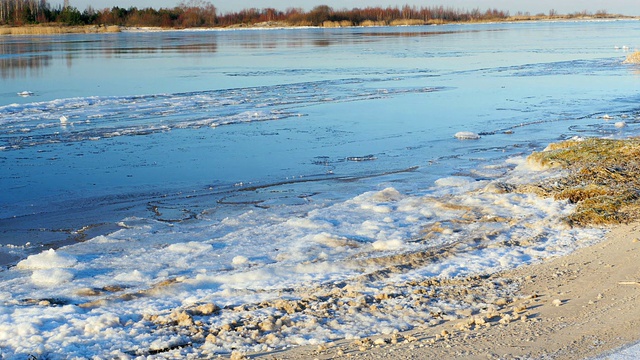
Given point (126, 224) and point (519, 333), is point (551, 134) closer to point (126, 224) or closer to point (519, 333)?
point (126, 224)

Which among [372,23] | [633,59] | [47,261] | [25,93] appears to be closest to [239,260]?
[47,261]

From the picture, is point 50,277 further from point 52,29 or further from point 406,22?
point 406,22

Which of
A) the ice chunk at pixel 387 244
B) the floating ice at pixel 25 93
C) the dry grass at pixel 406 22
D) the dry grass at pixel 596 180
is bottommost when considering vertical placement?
the ice chunk at pixel 387 244

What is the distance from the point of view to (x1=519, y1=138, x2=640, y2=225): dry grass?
6765mm

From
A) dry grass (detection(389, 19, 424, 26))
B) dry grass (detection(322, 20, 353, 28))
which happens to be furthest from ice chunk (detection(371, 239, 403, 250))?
dry grass (detection(389, 19, 424, 26))

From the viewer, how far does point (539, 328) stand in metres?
4.25

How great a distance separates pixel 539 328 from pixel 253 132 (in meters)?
9.39

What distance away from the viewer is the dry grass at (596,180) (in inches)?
266

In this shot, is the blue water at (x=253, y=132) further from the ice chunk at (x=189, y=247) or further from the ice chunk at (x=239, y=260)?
the ice chunk at (x=239, y=260)

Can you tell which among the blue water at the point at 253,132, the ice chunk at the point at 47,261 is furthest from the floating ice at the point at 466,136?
the ice chunk at the point at 47,261

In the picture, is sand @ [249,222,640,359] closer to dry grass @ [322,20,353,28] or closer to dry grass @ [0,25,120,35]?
dry grass @ [0,25,120,35]

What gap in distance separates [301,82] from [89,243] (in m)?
15.6

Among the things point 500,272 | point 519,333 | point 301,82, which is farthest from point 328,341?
point 301,82

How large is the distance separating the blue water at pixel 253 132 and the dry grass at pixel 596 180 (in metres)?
1.15
